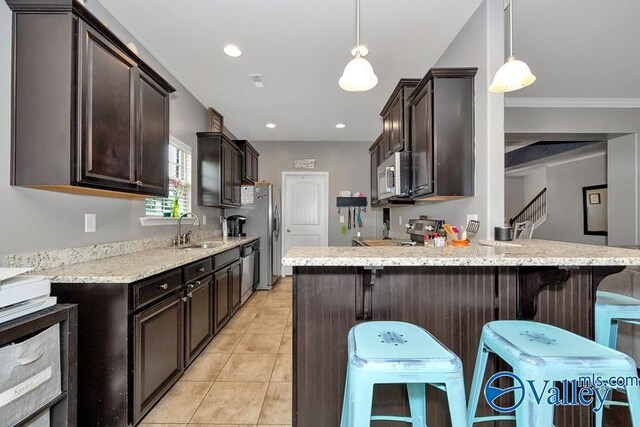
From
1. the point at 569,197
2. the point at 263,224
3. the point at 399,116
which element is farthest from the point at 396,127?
the point at 569,197

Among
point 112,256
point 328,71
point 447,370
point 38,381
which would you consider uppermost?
point 328,71

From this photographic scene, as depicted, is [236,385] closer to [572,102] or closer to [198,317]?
[198,317]

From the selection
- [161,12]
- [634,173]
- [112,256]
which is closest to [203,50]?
[161,12]

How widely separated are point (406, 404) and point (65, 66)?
2.41 m

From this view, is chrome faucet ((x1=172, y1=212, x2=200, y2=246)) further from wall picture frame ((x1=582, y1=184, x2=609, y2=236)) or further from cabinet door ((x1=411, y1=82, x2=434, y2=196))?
wall picture frame ((x1=582, y1=184, x2=609, y2=236))

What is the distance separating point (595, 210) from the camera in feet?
19.1

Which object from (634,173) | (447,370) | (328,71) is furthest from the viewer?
(634,173)

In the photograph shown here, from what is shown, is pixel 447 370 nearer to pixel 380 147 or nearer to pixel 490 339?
pixel 490 339

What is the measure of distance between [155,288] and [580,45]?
13.3ft

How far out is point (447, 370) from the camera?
0.88 m

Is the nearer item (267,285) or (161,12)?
(161,12)

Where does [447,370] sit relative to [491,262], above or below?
below

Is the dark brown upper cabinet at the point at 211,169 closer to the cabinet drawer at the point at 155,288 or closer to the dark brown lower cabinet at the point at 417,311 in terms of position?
the cabinet drawer at the point at 155,288

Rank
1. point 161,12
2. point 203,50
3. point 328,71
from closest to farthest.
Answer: point 161,12 → point 203,50 → point 328,71
